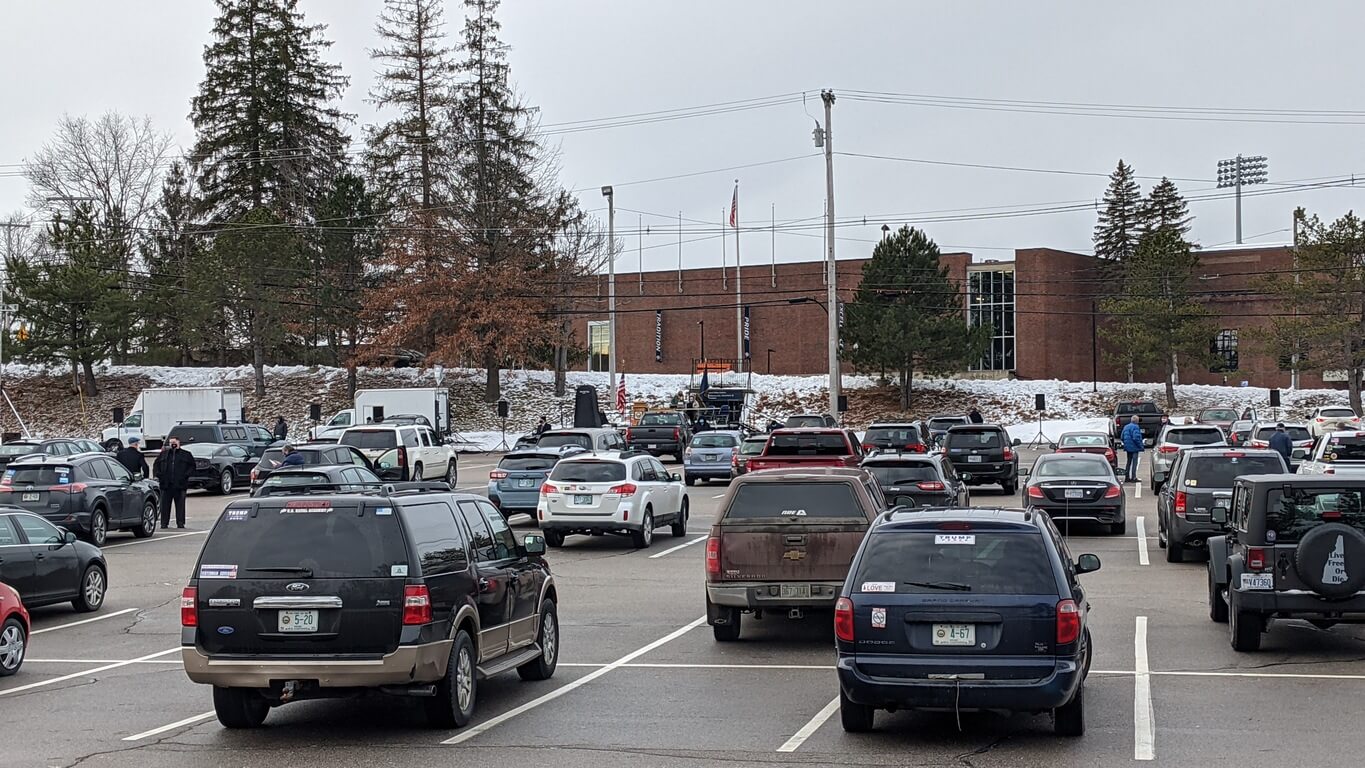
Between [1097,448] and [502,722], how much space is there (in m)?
29.1

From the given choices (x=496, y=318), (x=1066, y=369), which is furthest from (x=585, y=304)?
(x=1066, y=369)

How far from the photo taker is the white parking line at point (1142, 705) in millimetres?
9305

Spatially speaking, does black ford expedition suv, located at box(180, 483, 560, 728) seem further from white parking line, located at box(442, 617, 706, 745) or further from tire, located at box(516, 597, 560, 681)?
tire, located at box(516, 597, 560, 681)

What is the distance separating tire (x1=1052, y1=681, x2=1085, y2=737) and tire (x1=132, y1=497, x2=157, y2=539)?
22.2m

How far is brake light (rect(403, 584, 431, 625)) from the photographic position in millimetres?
9523

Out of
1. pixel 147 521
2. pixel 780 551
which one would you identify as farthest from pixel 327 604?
pixel 147 521

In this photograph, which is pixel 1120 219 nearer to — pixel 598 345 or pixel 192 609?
pixel 598 345

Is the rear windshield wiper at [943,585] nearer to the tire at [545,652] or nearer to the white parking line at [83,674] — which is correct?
the tire at [545,652]

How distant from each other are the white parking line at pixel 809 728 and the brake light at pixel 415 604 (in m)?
2.53

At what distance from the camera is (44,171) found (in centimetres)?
8812

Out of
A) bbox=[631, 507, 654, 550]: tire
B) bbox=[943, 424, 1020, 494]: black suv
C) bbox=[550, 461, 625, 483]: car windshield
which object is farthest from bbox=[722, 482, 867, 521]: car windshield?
bbox=[943, 424, 1020, 494]: black suv

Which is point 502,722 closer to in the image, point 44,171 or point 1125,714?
point 1125,714

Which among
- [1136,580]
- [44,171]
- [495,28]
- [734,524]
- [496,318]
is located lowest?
[1136,580]

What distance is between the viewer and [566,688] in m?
12.0
